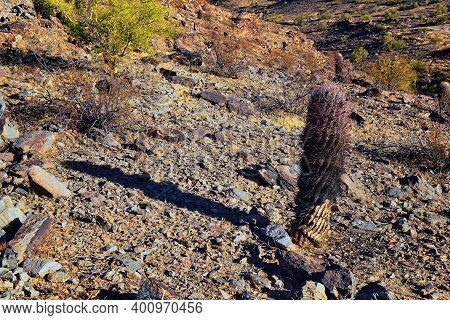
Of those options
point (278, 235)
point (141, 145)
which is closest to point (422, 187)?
point (278, 235)

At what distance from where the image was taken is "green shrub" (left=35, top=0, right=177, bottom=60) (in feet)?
37.9

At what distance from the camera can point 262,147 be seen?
9.85 m

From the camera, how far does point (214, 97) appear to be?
1178cm

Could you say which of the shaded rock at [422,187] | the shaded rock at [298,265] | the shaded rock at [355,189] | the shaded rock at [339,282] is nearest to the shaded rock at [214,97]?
the shaded rock at [355,189]

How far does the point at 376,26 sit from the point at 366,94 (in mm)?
23104

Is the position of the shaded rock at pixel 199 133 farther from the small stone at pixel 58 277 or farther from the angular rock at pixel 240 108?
the small stone at pixel 58 277

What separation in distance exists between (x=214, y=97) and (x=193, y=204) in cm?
540

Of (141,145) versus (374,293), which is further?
(141,145)

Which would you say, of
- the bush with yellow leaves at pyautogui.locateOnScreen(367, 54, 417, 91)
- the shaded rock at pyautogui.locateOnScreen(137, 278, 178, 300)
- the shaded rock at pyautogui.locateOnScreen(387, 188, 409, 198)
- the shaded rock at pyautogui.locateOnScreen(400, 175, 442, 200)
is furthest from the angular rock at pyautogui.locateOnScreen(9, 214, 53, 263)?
the bush with yellow leaves at pyautogui.locateOnScreen(367, 54, 417, 91)

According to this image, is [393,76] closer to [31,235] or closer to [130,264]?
[130,264]

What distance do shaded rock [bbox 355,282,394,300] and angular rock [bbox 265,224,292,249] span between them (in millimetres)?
1233

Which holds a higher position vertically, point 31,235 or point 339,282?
point 31,235

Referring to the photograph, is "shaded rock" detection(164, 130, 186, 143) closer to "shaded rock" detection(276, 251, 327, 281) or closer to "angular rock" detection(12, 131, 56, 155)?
"angular rock" detection(12, 131, 56, 155)

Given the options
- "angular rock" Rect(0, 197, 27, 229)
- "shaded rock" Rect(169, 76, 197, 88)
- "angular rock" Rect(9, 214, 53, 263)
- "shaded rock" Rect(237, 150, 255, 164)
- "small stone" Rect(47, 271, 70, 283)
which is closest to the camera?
"small stone" Rect(47, 271, 70, 283)
